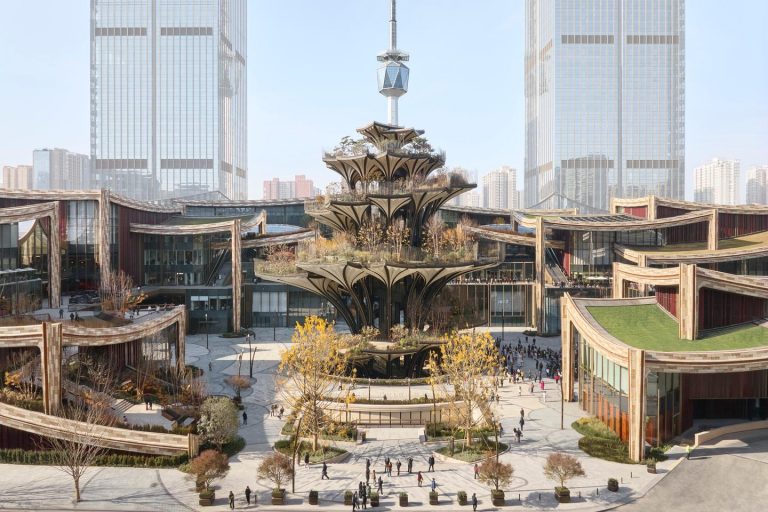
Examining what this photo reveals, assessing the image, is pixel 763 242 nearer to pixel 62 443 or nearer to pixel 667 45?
pixel 62 443

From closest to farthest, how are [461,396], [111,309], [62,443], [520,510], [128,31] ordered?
[520,510] < [62,443] < [461,396] < [111,309] < [128,31]

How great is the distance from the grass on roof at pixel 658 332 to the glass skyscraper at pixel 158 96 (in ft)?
409

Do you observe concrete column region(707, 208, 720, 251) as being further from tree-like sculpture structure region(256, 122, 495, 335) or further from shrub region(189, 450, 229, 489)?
shrub region(189, 450, 229, 489)

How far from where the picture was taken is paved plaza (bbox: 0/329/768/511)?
30.1m

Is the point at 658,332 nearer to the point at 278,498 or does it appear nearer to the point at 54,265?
Answer: the point at 278,498

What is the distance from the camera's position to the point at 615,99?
156 m

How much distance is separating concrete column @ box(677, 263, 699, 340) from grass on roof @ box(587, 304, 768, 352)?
26.1 inches

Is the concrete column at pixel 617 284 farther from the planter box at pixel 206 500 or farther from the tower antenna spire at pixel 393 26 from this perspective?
the tower antenna spire at pixel 393 26

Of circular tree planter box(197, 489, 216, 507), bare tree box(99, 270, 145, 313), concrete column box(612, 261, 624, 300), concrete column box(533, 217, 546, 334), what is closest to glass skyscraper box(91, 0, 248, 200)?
bare tree box(99, 270, 145, 313)

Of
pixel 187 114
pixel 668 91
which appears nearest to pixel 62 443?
pixel 187 114

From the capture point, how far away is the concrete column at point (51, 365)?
36.3 metres

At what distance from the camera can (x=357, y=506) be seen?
29688 millimetres

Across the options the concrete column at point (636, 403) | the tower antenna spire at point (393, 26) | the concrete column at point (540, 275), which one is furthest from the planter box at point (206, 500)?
the tower antenna spire at point (393, 26)

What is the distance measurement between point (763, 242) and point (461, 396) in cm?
5707
